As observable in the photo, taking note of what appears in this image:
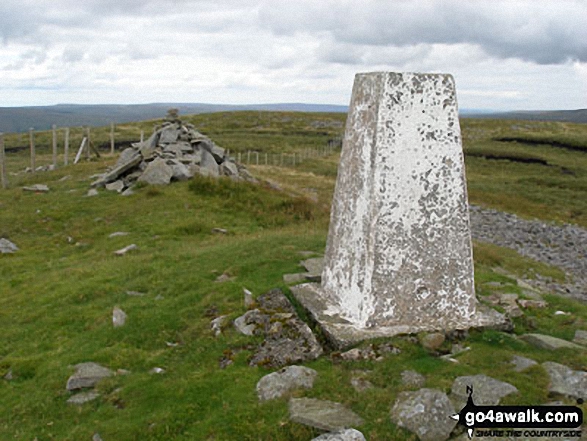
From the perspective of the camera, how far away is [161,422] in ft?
21.8

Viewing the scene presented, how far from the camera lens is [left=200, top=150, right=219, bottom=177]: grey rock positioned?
966 inches

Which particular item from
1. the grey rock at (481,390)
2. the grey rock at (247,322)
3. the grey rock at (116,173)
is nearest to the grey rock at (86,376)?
the grey rock at (247,322)

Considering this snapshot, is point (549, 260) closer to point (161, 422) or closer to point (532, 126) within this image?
point (161, 422)

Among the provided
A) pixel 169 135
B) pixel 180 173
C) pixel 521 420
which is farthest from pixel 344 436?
pixel 169 135

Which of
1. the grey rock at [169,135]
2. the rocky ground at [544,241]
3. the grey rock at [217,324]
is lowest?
the rocky ground at [544,241]

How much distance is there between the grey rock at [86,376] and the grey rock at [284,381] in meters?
2.84

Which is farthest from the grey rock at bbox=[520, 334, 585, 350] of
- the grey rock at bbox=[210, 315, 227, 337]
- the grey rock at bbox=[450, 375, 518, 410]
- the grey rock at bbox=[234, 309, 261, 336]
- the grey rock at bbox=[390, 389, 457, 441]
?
the grey rock at bbox=[210, 315, 227, 337]

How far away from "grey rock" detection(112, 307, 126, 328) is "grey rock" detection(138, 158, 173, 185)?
13358 millimetres

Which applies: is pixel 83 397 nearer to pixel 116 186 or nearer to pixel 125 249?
pixel 125 249

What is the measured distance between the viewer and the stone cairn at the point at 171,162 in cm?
2378

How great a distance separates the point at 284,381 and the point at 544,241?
2210cm

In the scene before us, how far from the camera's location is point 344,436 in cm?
543

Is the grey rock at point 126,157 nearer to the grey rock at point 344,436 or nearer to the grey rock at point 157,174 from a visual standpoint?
the grey rock at point 157,174

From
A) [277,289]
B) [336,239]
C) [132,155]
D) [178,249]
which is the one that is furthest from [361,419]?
[132,155]
